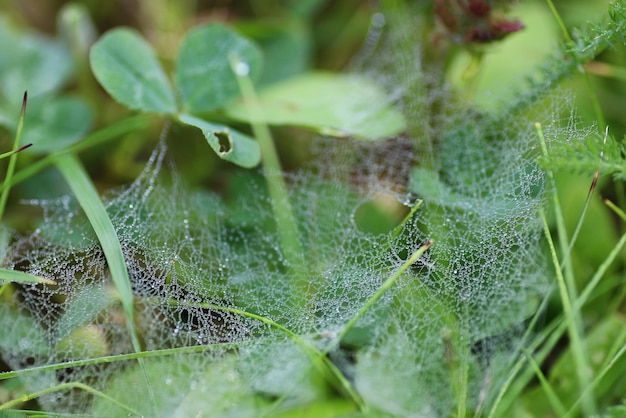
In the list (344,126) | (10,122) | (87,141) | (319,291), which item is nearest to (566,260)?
(319,291)

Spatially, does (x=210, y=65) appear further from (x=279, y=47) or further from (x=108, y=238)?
(x=108, y=238)

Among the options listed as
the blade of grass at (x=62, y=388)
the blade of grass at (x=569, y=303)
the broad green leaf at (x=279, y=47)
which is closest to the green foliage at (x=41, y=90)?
the broad green leaf at (x=279, y=47)

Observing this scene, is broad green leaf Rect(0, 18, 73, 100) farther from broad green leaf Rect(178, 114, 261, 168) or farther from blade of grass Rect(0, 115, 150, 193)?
broad green leaf Rect(178, 114, 261, 168)

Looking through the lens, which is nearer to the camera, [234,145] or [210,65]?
[234,145]

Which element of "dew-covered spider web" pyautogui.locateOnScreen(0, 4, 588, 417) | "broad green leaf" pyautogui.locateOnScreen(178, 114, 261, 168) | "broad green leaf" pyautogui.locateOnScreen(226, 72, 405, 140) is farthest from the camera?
"broad green leaf" pyautogui.locateOnScreen(226, 72, 405, 140)

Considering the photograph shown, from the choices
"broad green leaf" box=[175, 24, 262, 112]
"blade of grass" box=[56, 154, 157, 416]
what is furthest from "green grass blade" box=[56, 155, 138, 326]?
"broad green leaf" box=[175, 24, 262, 112]

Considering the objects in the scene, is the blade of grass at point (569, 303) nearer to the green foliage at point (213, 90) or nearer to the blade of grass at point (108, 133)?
the green foliage at point (213, 90)

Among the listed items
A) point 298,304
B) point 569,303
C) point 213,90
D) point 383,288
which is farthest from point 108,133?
point 569,303
